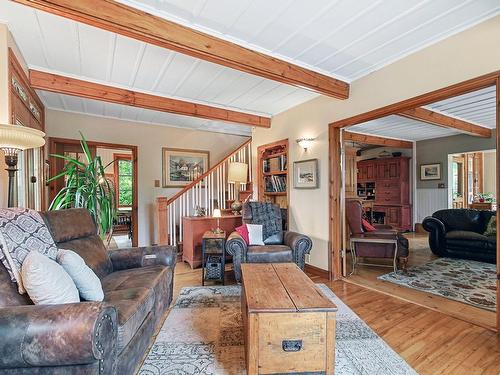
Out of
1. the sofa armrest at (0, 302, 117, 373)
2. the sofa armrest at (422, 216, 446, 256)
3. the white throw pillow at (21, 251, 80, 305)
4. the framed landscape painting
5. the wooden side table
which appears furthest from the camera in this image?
the framed landscape painting

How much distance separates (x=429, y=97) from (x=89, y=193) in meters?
3.62

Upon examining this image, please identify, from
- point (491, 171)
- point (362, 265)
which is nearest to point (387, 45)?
point (362, 265)

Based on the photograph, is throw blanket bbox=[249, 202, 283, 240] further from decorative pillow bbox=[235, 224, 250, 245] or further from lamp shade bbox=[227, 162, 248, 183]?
lamp shade bbox=[227, 162, 248, 183]

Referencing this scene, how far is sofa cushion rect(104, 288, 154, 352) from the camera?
1.38 metres

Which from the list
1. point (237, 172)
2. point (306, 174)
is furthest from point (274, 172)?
point (306, 174)

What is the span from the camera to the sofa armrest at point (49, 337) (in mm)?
1079

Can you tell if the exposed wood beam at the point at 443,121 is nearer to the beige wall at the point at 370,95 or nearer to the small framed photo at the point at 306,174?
the beige wall at the point at 370,95

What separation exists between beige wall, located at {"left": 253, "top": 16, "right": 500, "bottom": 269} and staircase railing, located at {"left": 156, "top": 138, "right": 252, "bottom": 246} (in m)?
0.92

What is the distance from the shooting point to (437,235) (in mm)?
4422

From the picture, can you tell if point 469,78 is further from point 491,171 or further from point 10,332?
point 491,171

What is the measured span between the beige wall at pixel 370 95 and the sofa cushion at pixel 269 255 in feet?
2.44

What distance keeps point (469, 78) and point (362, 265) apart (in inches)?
114

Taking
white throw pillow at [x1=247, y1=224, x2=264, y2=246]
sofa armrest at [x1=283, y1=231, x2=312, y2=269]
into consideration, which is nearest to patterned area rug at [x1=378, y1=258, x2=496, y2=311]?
sofa armrest at [x1=283, y1=231, x2=312, y2=269]

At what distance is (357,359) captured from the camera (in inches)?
68.6
